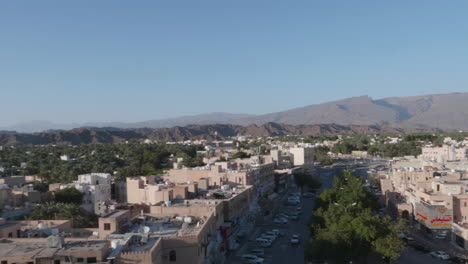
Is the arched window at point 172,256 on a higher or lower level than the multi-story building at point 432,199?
higher

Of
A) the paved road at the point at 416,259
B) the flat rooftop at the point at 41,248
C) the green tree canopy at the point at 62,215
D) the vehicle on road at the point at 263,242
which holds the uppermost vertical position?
the flat rooftop at the point at 41,248

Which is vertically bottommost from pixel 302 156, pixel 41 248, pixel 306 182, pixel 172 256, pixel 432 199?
pixel 306 182

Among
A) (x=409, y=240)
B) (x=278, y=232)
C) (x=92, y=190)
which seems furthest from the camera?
(x=92, y=190)

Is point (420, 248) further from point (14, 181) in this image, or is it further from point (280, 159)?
point (14, 181)

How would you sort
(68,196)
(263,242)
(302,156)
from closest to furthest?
(263,242) → (68,196) → (302,156)

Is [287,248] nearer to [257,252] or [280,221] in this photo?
[257,252]

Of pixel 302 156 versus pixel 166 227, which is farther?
pixel 302 156

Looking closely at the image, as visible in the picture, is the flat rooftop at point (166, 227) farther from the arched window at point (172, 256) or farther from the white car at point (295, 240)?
the white car at point (295, 240)

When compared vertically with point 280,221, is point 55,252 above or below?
above

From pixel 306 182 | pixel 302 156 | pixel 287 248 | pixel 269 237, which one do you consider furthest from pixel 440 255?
pixel 302 156

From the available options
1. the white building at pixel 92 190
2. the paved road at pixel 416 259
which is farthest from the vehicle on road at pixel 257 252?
the white building at pixel 92 190

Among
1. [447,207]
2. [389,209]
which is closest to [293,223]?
[389,209]

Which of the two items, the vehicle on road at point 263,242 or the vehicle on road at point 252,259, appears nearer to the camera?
the vehicle on road at point 252,259
